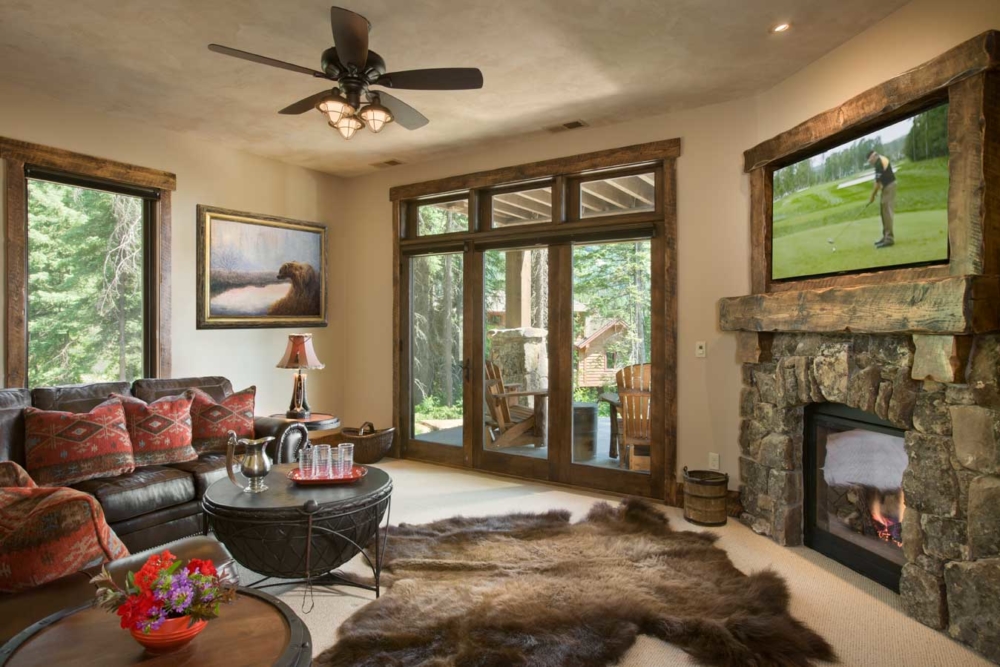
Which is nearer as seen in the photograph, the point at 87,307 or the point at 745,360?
the point at 745,360

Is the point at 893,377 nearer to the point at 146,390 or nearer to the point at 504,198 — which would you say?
the point at 504,198

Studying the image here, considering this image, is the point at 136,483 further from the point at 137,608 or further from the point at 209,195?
the point at 209,195

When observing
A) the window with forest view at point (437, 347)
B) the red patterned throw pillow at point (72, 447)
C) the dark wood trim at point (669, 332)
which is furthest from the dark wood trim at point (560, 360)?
Result: the red patterned throw pillow at point (72, 447)

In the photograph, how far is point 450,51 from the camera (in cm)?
346

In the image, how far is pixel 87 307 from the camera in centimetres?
448

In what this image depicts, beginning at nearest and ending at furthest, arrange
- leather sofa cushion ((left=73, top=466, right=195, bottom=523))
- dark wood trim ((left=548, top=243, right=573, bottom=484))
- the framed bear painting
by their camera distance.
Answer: leather sofa cushion ((left=73, top=466, right=195, bottom=523)) → dark wood trim ((left=548, top=243, right=573, bottom=484)) → the framed bear painting

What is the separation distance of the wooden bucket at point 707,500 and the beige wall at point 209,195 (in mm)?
3740

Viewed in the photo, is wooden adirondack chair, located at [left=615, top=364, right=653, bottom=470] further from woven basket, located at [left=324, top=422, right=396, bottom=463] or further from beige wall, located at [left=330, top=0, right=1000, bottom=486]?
woven basket, located at [left=324, top=422, right=396, bottom=463]

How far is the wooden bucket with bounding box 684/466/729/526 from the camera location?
394cm

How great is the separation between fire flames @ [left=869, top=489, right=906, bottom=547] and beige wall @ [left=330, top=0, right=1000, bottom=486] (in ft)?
3.40

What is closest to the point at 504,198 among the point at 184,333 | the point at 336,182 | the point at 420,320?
the point at 420,320

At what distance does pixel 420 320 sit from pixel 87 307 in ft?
8.76

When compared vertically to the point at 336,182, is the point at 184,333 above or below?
below

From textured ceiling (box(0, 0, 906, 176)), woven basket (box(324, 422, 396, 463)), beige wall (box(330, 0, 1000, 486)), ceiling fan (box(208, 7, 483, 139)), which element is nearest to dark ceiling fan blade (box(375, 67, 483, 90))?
ceiling fan (box(208, 7, 483, 139))
